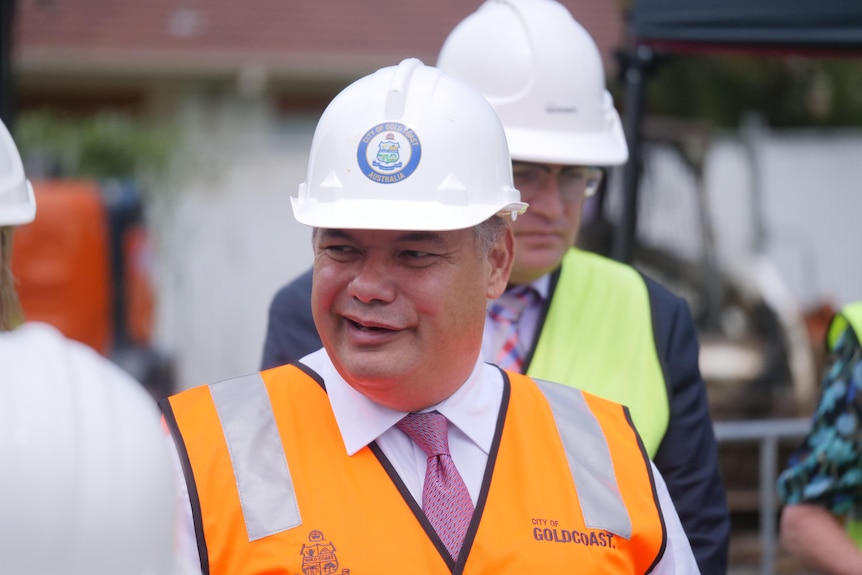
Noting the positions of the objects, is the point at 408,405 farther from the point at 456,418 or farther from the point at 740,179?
the point at 740,179

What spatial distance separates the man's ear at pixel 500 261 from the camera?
2.70 metres

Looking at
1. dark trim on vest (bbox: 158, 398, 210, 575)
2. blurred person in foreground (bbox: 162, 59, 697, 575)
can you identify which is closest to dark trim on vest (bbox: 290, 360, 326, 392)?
blurred person in foreground (bbox: 162, 59, 697, 575)

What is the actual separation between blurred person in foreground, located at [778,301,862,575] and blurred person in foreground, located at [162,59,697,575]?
2.34 ft

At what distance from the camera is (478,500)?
2439 mm

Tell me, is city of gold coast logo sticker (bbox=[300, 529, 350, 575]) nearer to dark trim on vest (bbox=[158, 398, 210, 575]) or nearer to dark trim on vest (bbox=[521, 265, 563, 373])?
dark trim on vest (bbox=[158, 398, 210, 575])

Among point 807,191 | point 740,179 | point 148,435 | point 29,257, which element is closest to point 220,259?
point 29,257

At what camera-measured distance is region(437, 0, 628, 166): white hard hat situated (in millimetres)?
3424

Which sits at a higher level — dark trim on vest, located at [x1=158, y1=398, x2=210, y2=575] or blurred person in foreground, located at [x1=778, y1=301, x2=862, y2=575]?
dark trim on vest, located at [x1=158, y1=398, x2=210, y2=575]

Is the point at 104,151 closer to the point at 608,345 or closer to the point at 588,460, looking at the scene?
the point at 608,345

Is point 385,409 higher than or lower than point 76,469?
lower

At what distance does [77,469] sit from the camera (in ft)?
4.64

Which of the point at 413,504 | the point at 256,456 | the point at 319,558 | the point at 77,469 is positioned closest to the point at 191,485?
the point at 256,456

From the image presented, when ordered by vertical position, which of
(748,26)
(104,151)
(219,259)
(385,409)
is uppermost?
(748,26)

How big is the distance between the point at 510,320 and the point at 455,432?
806 mm
